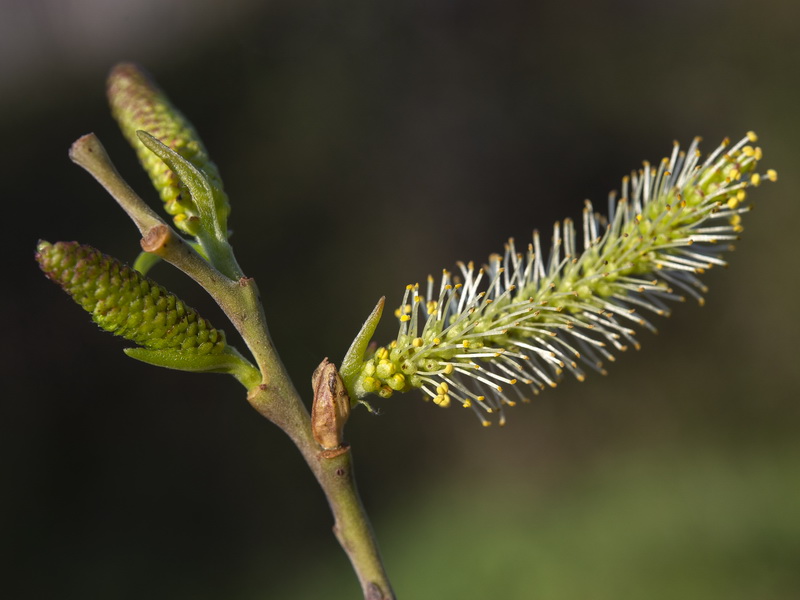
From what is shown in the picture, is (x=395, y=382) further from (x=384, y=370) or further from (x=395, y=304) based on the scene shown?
(x=395, y=304)

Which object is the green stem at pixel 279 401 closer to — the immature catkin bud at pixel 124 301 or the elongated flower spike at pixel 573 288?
the immature catkin bud at pixel 124 301

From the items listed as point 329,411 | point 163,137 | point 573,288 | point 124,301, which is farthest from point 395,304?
point 124,301

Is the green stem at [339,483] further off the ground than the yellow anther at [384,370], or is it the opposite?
the yellow anther at [384,370]

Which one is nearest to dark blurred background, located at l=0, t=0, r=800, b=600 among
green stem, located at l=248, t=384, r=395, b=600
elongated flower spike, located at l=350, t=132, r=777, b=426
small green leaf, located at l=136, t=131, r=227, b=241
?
elongated flower spike, located at l=350, t=132, r=777, b=426

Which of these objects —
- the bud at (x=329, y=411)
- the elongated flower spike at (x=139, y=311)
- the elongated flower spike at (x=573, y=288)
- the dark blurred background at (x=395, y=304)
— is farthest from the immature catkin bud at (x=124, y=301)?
the dark blurred background at (x=395, y=304)

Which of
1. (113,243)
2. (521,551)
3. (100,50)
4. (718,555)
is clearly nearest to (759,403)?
(718,555)

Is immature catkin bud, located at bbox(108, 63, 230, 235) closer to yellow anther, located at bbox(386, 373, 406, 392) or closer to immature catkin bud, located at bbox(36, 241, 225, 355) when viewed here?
immature catkin bud, located at bbox(36, 241, 225, 355)
